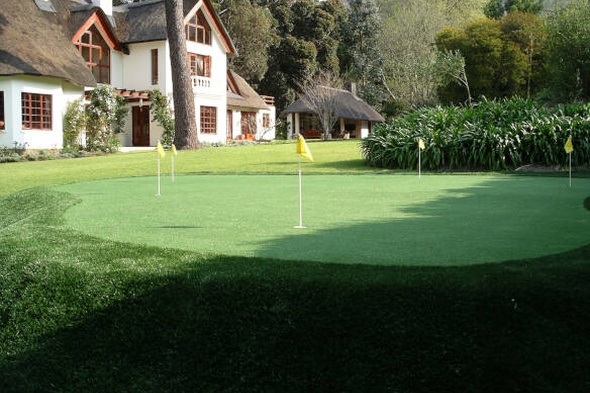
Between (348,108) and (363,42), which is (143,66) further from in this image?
(363,42)

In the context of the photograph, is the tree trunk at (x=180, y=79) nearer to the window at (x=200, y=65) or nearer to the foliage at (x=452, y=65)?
the window at (x=200, y=65)

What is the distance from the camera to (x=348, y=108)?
51.1m

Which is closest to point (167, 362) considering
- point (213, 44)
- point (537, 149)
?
point (537, 149)

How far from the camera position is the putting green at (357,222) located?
4.46 meters

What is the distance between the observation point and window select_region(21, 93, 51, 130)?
2761 centimetres

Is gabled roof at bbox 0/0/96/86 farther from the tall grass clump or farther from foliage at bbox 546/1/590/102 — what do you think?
foliage at bbox 546/1/590/102

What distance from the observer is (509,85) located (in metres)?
38.6

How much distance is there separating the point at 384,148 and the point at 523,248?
13.8 m

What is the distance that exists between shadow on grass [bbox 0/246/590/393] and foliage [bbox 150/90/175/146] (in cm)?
3053

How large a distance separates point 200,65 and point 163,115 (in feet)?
19.5

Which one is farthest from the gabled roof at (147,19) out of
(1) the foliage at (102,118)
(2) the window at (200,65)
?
(1) the foliage at (102,118)

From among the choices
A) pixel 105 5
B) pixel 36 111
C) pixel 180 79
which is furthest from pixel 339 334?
pixel 105 5

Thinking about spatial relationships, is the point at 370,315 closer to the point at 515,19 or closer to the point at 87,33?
the point at 87,33

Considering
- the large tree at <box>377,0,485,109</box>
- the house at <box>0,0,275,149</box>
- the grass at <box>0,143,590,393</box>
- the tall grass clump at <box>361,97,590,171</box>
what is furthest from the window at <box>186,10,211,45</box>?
the grass at <box>0,143,590,393</box>
